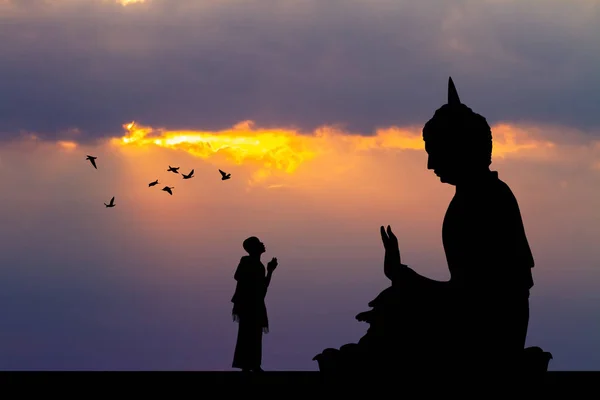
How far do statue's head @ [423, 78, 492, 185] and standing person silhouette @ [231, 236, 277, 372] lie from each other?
954 centimetres

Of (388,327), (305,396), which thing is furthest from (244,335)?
(388,327)

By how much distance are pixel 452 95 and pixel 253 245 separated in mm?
9536

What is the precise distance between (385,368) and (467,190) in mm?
1525

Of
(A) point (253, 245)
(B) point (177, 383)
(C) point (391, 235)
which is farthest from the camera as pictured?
(A) point (253, 245)

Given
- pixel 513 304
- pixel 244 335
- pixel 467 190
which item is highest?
pixel 244 335

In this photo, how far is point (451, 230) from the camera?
8.98 meters

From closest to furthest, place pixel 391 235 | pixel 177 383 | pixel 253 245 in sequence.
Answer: pixel 391 235
pixel 177 383
pixel 253 245

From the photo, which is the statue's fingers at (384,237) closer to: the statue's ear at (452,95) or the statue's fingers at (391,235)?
the statue's fingers at (391,235)

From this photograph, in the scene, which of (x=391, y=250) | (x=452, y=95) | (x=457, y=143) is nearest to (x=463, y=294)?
(x=391, y=250)

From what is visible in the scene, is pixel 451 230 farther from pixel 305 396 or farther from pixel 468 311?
pixel 305 396

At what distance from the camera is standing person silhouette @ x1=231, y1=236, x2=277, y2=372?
60.7 feet

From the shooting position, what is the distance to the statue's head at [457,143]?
9.02m

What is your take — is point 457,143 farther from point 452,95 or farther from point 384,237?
point 384,237

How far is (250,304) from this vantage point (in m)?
18.7
